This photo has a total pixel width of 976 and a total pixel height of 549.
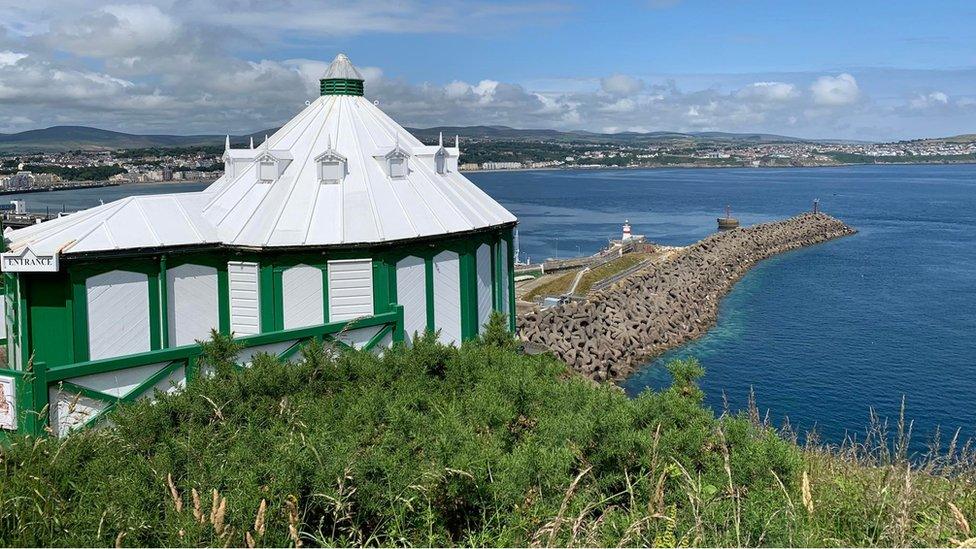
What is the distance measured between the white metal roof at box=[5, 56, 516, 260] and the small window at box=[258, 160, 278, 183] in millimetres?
142

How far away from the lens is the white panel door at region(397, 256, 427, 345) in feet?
50.6

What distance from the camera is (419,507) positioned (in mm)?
6027

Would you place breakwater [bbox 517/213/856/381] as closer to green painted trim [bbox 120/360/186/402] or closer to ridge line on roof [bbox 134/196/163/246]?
ridge line on roof [bbox 134/196/163/246]

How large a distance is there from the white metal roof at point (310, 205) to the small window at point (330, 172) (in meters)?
0.11

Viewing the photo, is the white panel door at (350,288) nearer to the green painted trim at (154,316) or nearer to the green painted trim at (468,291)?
the green painted trim at (468,291)

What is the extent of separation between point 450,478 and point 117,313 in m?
9.96

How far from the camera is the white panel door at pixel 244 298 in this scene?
49.8 ft

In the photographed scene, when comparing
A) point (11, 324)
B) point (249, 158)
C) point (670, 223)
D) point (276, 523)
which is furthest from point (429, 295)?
point (670, 223)

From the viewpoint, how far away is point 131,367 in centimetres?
979

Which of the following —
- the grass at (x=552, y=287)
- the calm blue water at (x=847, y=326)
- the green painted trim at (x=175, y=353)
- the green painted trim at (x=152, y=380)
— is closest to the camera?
the green painted trim at (x=175, y=353)

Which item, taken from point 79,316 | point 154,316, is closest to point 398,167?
A: point 154,316

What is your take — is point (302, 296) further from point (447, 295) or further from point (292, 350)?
point (292, 350)

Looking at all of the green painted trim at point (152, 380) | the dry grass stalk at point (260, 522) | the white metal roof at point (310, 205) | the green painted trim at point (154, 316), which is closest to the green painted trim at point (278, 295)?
the white metal roof at point (310, 205)

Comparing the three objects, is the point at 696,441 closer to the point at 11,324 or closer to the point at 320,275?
the point at 320,275
